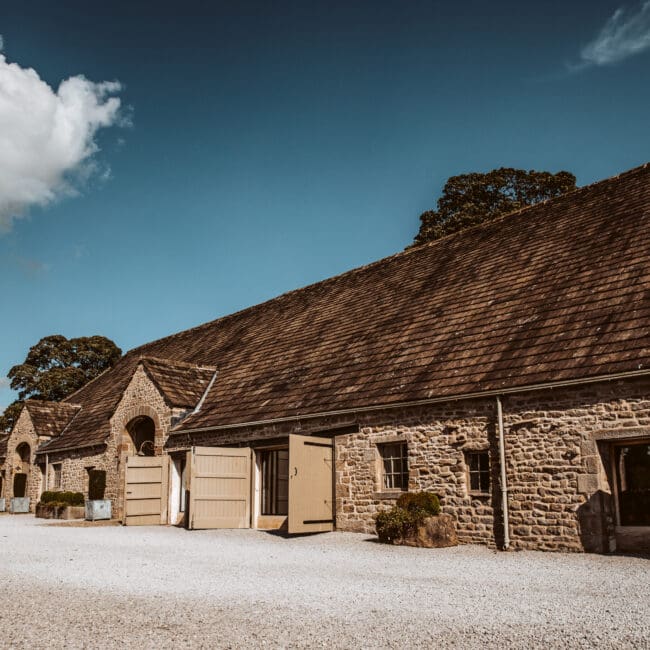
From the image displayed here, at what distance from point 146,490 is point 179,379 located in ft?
11.4

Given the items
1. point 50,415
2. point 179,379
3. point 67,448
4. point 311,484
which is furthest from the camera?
point 50,415

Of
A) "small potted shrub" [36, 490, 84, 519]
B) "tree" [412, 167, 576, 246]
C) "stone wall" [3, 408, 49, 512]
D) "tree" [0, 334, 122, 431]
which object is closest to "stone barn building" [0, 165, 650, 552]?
"small potted shrub" [36, 490, 84, 519]

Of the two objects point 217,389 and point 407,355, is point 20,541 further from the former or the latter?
point 407,355

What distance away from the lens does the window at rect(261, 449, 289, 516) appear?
17484 mm

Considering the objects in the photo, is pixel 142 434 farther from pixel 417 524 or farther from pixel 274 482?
pixel 417 524

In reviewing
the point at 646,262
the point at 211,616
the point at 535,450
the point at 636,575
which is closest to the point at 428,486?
the point at 535,450

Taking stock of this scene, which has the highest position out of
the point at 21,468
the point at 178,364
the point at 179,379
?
the point at 178,364

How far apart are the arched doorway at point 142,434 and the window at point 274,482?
233 inches

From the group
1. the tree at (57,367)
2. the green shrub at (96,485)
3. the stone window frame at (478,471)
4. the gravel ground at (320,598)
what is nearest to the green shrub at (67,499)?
the green shrub at (96,485)

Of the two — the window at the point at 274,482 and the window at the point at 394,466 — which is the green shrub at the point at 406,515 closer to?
the window at the point at 394,466

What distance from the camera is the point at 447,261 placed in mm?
19500

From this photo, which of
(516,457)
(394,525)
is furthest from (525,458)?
(394,525)

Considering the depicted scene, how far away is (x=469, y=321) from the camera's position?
15.1 meters

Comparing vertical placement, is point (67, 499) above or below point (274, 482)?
below
